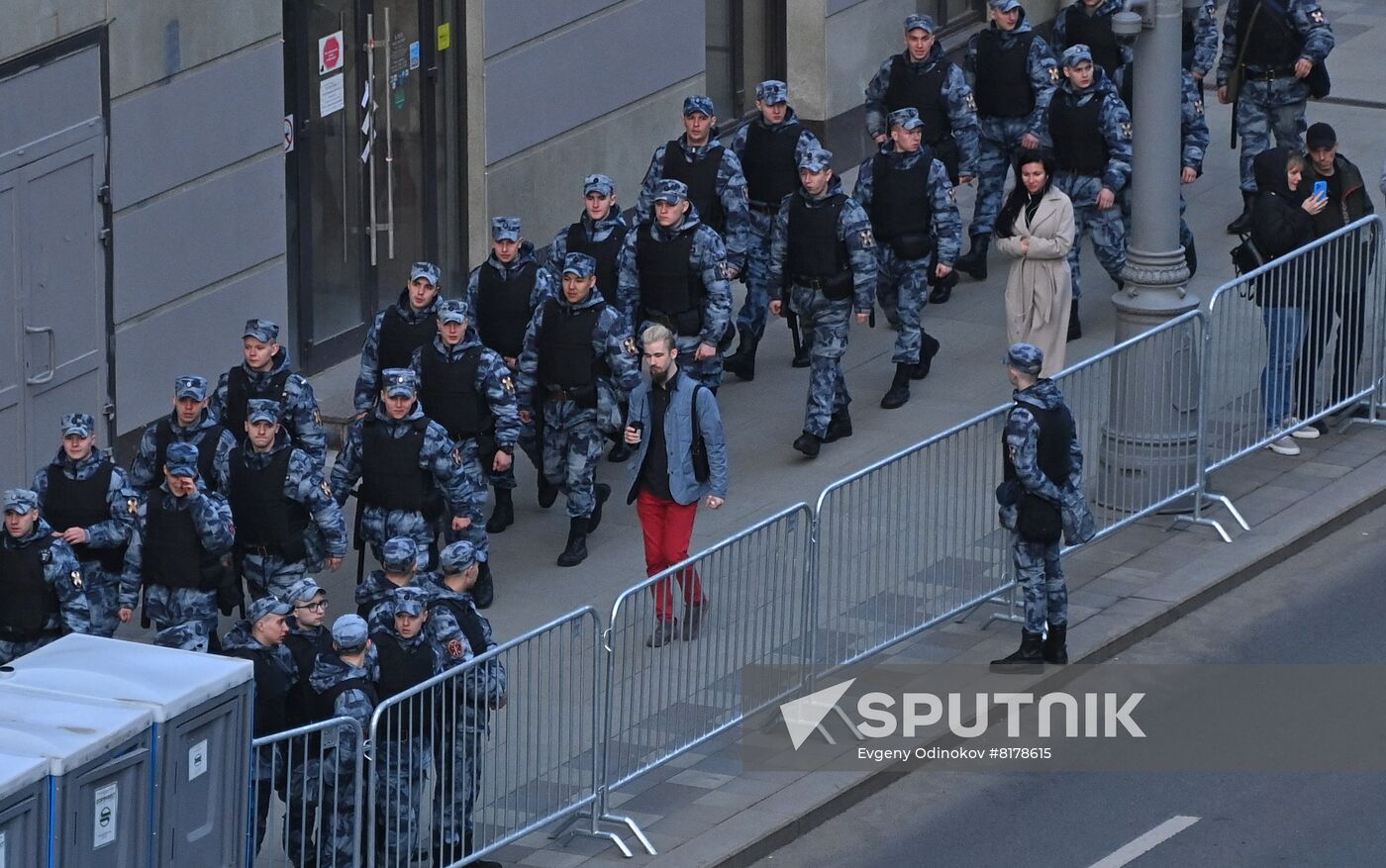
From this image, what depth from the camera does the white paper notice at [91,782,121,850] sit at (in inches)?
398

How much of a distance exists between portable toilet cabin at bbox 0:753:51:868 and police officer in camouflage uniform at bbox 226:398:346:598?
3.70 metres

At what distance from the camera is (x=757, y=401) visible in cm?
1747

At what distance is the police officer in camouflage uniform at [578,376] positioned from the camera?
1503 centimetres

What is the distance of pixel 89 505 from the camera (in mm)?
13281

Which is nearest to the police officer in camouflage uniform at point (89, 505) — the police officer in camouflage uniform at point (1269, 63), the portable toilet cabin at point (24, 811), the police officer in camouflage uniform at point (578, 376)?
the police officer in camouflage uniform at point (578, 376)

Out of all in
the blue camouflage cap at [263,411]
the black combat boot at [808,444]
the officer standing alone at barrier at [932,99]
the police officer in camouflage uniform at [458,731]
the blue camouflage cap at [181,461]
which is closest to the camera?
the police officer in camouflage uniform at [458,731]

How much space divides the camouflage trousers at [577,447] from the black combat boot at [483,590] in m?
0.70

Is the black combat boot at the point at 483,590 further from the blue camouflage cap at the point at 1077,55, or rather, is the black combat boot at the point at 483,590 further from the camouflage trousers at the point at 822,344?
the blue camouflage cap at the point at 1077,55

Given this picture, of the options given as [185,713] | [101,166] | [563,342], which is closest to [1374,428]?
[563,342]

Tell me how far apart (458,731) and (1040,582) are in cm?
337

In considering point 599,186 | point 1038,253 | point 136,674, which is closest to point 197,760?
point 136,674

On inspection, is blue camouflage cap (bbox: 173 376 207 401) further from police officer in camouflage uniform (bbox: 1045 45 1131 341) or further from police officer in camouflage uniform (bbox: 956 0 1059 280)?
police officer in camouflage uniform (bbox: 956 0 1059 280)

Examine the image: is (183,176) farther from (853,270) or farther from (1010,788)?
(1010,788)

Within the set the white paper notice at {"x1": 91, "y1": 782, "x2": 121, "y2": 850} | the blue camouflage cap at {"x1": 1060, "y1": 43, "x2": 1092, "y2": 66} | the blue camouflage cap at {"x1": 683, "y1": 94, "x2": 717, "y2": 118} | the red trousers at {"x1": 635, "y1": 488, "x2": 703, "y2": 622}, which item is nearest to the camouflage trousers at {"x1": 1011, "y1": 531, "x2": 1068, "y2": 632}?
the red trousers at {"x1": 635, "y1": 488, "x2": 703, "y2": 622}
